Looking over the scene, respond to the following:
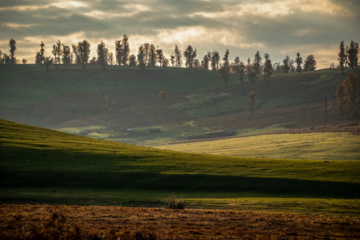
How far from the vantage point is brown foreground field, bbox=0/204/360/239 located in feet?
65.2

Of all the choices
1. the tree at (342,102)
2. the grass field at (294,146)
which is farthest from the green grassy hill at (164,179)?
the tree at (342,102)

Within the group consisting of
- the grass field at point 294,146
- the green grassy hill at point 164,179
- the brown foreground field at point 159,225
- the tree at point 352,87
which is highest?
the tree at point 352,87

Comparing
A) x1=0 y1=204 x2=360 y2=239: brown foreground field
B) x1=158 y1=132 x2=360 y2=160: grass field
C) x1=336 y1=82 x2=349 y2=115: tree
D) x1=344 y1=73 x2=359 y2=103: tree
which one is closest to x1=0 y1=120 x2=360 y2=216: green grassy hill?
x1=0 y1=204 x2=360 y2=239: brown foreground field

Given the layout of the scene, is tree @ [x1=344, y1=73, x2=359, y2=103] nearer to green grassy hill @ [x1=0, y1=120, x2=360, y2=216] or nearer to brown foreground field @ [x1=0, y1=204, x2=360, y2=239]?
green grassy hill @ [x1=0, y1=120, x2=360, y2=216]

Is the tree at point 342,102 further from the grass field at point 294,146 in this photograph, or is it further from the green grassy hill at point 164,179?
the green grassy hill at point 164,179

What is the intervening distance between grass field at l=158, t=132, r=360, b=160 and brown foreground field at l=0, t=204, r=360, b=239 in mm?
71303

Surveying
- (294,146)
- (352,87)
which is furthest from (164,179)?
(352,87)

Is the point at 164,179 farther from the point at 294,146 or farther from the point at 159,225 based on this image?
the point at 294,146

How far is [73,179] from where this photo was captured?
1738 inches

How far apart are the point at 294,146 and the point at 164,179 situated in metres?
77.8

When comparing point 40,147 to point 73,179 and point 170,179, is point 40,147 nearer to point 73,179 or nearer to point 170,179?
point 73,179

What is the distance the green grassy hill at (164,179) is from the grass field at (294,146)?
45.0 m

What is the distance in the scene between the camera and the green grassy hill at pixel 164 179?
36344mm

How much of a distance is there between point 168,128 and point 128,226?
171 meters
